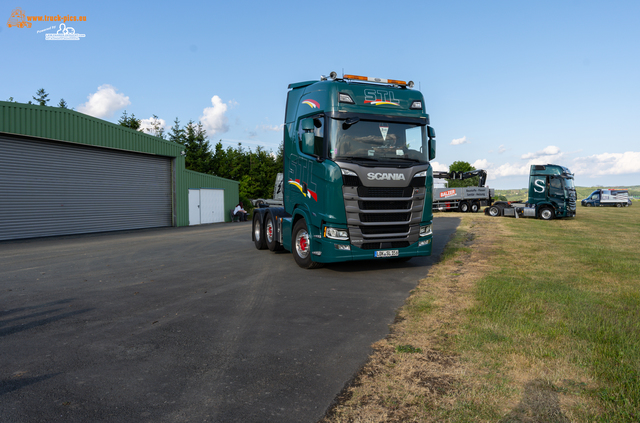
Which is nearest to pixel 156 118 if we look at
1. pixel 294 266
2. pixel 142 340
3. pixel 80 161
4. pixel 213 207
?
pixel 213 207

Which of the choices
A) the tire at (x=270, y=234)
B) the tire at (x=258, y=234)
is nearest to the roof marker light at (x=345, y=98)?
the tire at (x=270, y=234)

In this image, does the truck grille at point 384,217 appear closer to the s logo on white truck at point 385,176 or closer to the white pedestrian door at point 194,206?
the s logo on white truck at point 385,176

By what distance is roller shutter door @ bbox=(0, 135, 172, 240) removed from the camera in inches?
655

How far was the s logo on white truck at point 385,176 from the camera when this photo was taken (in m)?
7.78

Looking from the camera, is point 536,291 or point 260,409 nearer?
point 260,409

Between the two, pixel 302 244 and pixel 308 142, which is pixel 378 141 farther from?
pixel 302 244

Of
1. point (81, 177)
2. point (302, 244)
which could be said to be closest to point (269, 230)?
point (302, 244)

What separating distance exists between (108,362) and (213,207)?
25783 mm

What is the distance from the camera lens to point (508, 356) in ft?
12.3

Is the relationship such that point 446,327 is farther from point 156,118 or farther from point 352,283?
point 156,118

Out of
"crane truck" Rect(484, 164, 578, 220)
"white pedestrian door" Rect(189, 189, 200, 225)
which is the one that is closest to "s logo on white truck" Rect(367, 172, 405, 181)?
"white pedestrian door" Rect(189, 189, 200, 225)

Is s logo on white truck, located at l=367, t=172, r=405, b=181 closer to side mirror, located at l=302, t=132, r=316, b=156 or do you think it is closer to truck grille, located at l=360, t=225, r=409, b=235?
truck grille, located at l=360, t=225, r=409, b=235

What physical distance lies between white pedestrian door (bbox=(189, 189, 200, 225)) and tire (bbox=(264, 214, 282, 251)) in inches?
632

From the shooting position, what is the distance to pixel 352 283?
7.58 metres
